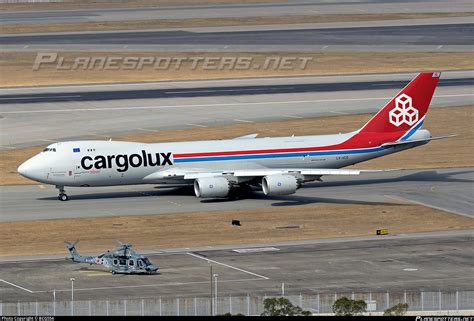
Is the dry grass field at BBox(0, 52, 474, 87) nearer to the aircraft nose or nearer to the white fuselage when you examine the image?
the white fuselage

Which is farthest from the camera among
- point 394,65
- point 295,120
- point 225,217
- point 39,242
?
point 394,65

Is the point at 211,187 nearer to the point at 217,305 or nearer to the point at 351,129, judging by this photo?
the point at 217,305

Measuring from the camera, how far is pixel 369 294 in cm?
7238

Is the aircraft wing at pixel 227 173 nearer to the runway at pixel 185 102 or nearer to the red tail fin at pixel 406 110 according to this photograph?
the red tail fin at pixel 406 110

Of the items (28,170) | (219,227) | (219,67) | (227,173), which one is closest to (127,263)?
(219,227)

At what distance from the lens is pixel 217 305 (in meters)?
68.2

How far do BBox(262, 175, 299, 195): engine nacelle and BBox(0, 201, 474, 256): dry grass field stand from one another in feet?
5.17

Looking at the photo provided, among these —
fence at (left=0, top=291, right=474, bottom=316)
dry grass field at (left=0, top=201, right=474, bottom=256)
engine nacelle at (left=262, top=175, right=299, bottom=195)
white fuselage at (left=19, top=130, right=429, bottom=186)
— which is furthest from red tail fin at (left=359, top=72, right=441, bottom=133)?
fence at (left=0, top=291, right=474, bottom=316)

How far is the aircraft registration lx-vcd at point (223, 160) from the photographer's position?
342ft

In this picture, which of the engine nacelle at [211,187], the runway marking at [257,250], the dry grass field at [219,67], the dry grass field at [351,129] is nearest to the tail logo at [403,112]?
the dry grass field at [351,129]

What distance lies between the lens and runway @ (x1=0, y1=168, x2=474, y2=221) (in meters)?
102

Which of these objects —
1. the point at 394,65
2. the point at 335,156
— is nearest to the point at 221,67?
the point at 394,65

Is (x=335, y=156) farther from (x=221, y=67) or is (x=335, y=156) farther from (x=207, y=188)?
(x=221, y=67)

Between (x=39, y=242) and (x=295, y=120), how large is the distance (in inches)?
2334
